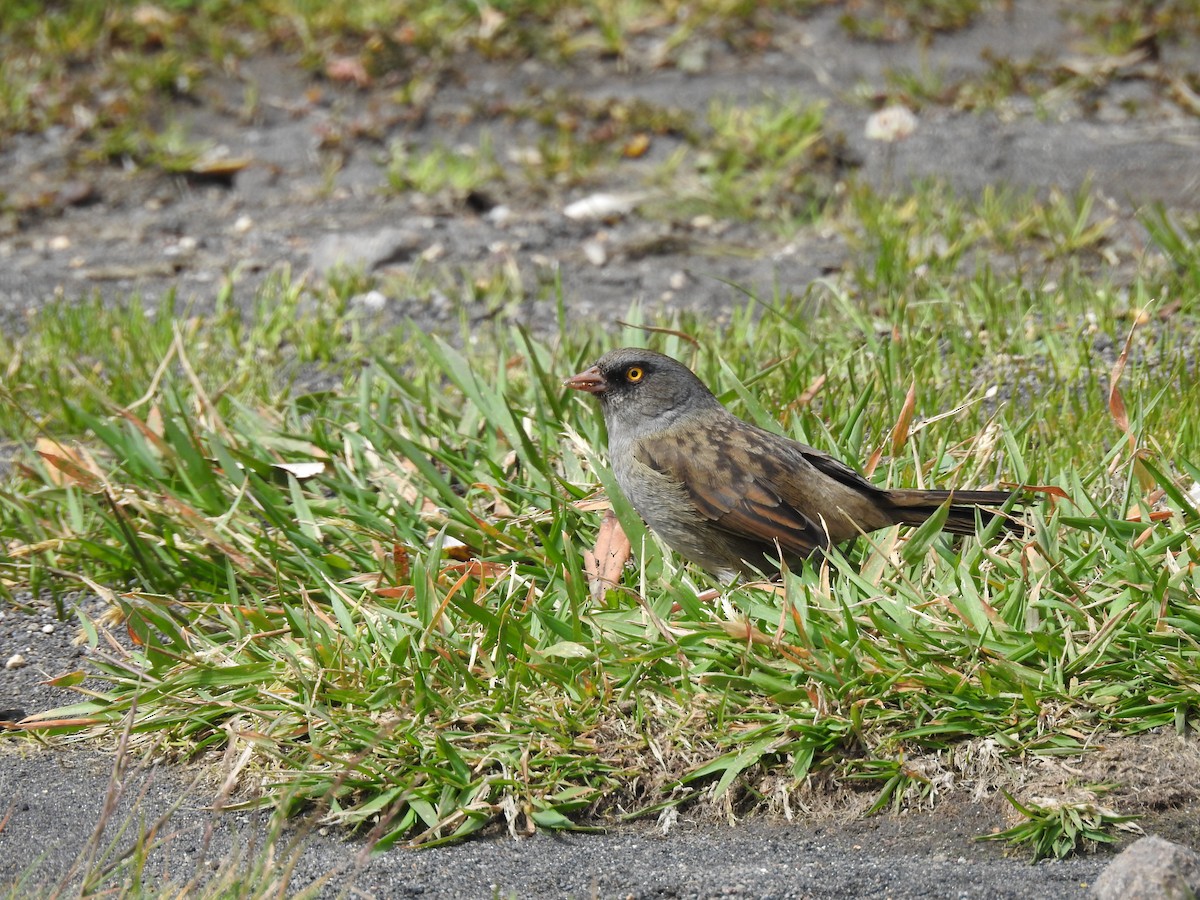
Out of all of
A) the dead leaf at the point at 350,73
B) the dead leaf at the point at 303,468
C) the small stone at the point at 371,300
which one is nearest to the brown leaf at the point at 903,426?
the dead leaf at the point at 303,468

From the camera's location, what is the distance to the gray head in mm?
4523

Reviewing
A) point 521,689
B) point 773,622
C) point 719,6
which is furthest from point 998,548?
point 719,6

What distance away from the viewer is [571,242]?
7594mm

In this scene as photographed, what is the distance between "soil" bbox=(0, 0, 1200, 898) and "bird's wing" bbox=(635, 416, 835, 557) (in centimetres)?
A: 88

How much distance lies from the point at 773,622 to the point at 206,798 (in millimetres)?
1656

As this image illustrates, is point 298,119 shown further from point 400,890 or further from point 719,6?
point 400,890

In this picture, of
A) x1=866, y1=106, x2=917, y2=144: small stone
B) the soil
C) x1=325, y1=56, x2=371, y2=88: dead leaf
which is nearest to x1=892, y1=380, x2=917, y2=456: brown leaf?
the soil

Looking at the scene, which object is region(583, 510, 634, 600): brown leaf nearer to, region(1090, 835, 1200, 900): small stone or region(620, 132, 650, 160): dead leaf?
region(1090, 835, 1200, 900): small stone

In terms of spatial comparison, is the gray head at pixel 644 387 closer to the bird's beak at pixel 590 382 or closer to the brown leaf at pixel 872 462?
the bird's beak at pixel 590 382

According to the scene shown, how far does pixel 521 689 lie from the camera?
3.79m

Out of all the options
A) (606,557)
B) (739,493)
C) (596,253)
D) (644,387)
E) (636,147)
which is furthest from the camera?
(636,147)

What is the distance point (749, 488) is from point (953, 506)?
0.63 meters

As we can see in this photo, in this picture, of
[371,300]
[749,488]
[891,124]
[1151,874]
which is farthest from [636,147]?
[1151,874]

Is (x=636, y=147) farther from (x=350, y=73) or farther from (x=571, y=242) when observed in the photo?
(x=350, y=73)
